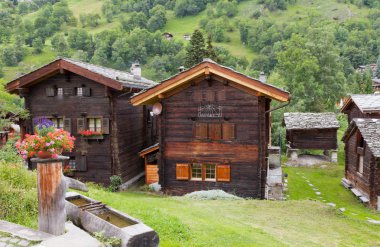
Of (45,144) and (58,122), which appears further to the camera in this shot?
(58,122)

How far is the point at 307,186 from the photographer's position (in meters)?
23.3

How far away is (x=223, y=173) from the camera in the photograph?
734 inches

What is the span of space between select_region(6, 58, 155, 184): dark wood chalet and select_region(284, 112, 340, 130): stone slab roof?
16.3 meters

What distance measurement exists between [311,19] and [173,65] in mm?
38859

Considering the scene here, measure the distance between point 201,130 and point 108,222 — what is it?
1175cm

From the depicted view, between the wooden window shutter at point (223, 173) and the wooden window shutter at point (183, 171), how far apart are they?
160 centimetres

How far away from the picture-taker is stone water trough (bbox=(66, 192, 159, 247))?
6988 mm

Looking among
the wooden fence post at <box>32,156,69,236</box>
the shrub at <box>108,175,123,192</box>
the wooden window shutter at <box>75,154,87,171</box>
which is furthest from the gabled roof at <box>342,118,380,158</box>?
the wooden fence post at <box>32,156,69,236</box>

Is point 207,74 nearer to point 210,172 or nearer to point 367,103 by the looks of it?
point 210,172

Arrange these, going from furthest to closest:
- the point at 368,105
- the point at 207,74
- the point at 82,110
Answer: the point at 368,105 → the point at 82,110 → the point at 207,74

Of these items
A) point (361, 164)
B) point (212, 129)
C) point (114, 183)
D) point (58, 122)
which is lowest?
point (114, 183)

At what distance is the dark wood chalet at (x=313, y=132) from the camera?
31328 millimetres

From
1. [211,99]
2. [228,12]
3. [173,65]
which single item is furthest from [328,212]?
[228,12]

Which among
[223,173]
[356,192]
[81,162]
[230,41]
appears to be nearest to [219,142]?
[223,173]
